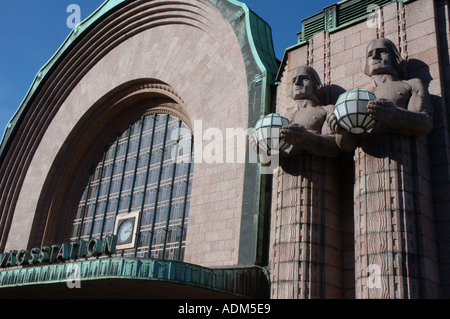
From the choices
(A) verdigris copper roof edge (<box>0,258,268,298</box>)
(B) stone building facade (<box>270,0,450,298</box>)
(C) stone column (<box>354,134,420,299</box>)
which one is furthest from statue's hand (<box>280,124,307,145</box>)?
(A) verdigris copper roof edge (<box>0,258,268,298</box>)

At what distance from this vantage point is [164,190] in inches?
743

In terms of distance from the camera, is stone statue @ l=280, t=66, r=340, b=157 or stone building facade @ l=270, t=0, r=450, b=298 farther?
stone statue @ l=280, t=66, r=340, b=157

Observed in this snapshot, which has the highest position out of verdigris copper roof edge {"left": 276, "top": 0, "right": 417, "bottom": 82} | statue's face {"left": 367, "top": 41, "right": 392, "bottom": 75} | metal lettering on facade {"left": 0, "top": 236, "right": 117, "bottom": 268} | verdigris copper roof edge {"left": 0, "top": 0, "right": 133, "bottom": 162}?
verdigris copper roof edge {"left": 0, "top": 0, "right": 133, "bottom": 162}

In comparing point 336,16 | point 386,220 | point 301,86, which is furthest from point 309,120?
point 336,16

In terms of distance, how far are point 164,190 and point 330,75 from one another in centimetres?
770

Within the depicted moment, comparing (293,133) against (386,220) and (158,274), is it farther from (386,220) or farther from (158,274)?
(158,274)

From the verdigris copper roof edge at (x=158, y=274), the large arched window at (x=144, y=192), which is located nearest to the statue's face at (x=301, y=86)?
the verdigris copper roof edge at (x=158, y=274)

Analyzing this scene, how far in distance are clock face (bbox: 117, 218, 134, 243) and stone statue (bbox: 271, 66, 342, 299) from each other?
8.11 m

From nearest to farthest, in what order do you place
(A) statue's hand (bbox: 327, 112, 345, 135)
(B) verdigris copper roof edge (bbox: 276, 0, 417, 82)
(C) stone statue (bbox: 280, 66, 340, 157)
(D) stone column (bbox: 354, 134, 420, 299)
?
(D) stone column (bbox: 354, 134, 420, 299), (A) statue's hand (bbox: 327, 112, 345, 135), (C) stone statue (bbox: 280, 66, 340, 157), (B) verdigris copper roof edge (bbox: 276, 0, 417, 82)

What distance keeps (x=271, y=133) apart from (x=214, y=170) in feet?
13.8

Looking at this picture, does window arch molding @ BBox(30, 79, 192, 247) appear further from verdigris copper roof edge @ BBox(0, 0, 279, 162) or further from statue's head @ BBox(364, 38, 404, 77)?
statue's head @ BBox(364, 38, 404, 77)

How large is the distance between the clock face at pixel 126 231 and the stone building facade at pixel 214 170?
0.37 ft

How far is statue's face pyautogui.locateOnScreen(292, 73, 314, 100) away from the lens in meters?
13.3

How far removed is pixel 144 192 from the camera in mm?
19656
